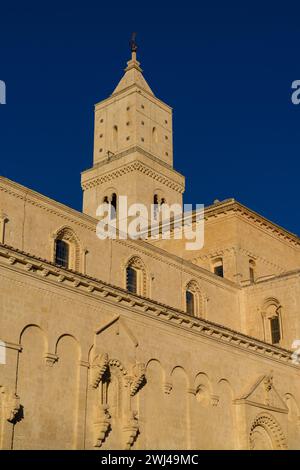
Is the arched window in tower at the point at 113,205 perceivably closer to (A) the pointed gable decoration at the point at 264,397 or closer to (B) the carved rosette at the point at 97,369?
(A) the pointed gable decoration at the point at 264,397

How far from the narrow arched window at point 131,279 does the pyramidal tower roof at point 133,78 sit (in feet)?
94.2

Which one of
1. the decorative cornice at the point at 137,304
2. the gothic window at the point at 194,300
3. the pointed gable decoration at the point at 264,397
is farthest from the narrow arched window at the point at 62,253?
Answer: the pointed gable decoration at the point at 264,397

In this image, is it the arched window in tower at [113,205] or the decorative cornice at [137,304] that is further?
the arched window in tower at [113,205]

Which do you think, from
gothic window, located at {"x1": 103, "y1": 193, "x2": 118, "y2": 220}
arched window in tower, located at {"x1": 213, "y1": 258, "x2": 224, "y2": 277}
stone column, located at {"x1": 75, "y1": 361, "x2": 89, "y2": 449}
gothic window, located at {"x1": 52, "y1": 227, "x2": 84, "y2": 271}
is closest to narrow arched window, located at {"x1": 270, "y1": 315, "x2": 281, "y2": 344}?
arched window in tower, located at {"x1": 213, "y1": 258, "x2": 224, "y2": 277}

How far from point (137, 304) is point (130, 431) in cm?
507

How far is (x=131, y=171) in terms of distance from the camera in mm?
55250

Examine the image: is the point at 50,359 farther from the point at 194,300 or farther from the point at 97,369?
the point at 194,300

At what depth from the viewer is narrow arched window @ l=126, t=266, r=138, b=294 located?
3367 centimetres

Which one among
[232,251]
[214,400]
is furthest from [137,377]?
[232,251]

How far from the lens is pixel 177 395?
28516 mm

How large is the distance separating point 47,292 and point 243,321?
1765cm

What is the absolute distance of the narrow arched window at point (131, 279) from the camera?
1326 inches
